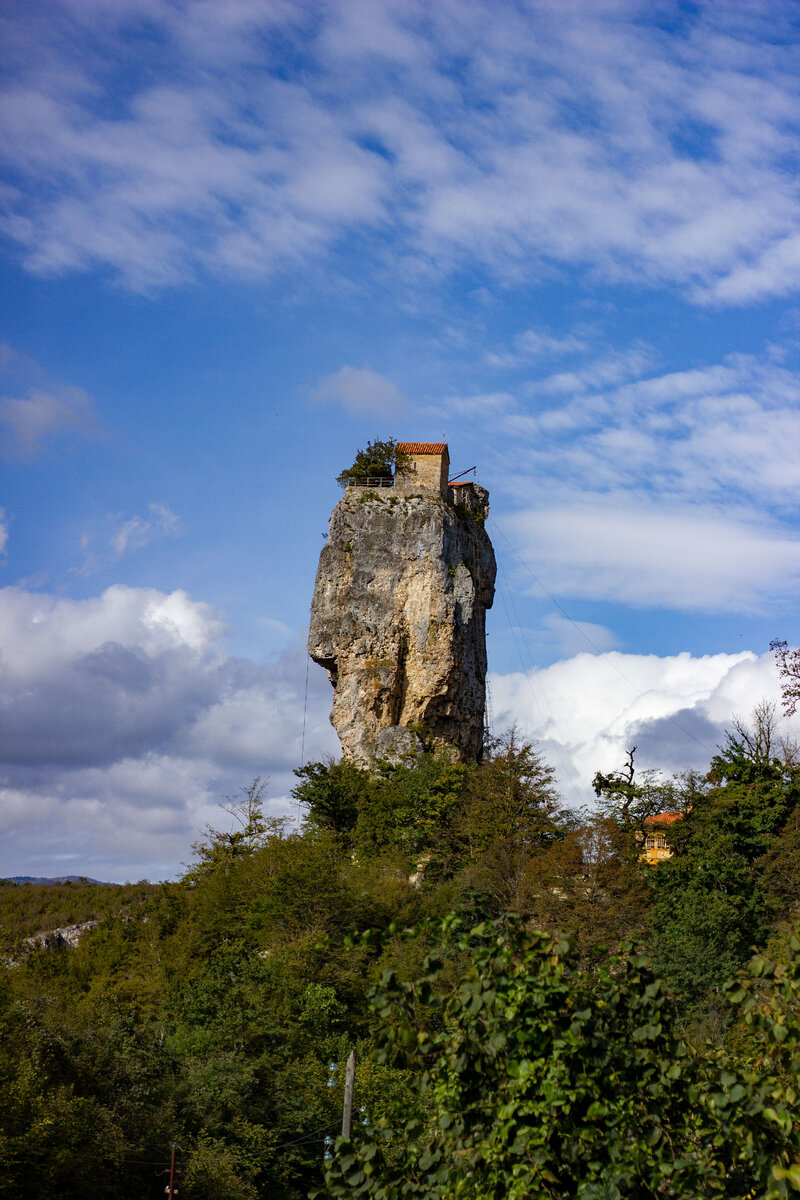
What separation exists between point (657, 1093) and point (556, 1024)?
685 millimetres

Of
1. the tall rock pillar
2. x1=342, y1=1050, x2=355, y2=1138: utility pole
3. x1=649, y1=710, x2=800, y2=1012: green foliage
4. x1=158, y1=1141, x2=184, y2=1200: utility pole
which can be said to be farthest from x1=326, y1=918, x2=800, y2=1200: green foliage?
the tall rock pillar

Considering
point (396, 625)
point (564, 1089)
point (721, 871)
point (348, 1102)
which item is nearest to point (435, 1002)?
point (564, 1089)

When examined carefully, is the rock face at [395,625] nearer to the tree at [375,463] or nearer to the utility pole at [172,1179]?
the tree at [375,463]

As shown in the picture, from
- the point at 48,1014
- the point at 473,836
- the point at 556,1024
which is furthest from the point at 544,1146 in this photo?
the point at 473,836

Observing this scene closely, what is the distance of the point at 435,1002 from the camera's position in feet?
20.3

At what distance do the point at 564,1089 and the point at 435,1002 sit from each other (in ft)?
3.55

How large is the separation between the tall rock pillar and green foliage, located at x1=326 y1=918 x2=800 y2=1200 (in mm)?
42933

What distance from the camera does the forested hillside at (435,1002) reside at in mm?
5406

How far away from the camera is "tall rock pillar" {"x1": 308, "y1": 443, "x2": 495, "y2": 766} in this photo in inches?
1955

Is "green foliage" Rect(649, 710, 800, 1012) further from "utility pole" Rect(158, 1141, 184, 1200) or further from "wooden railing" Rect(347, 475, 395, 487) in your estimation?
"wooden railing" Rect(347, 475, 395, 487)

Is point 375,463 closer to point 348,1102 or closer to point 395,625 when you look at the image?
point 395,625

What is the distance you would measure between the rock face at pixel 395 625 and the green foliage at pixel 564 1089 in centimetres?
4294

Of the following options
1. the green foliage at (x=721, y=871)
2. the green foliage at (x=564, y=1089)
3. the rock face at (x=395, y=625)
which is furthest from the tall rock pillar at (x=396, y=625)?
the green foliage at (x=564, y=1089)

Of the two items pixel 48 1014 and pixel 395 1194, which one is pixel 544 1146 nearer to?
pixel 395 1194
